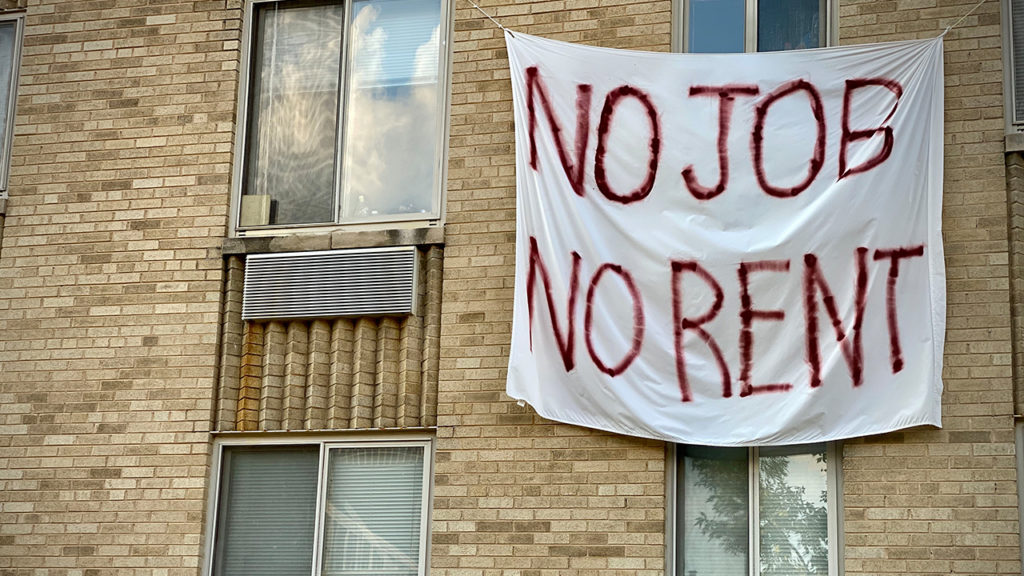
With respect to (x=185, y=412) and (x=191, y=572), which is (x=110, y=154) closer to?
(x=185, y=412)

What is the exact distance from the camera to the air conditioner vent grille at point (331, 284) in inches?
428

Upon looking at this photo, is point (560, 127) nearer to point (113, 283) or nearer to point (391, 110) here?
point (391, 110)

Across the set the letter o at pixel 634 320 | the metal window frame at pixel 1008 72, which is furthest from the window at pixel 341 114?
the metal window frame at pixel 1008 72

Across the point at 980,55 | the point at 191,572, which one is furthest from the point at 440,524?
the point at 980,55

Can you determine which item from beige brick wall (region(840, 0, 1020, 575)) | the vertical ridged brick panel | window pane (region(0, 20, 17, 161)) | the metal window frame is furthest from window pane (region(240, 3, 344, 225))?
the metal window frame

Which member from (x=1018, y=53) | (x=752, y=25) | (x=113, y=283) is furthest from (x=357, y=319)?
(x=1018, y=53)

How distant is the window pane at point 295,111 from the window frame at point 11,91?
2.16m

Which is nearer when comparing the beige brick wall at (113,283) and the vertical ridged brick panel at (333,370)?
the vertical ridged brick panel at (333,370)

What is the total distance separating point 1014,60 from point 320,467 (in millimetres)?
5831

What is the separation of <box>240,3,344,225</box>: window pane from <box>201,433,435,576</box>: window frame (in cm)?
176

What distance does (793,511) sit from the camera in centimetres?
992

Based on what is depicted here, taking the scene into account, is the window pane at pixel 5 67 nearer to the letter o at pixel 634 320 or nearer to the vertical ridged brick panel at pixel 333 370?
the vertical ridged brick panel at pixel 333 370

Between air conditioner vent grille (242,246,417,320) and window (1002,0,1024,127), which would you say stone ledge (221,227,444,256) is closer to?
air conditioner vent grille (242,246,417,320)

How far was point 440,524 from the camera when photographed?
1032 centimetres
